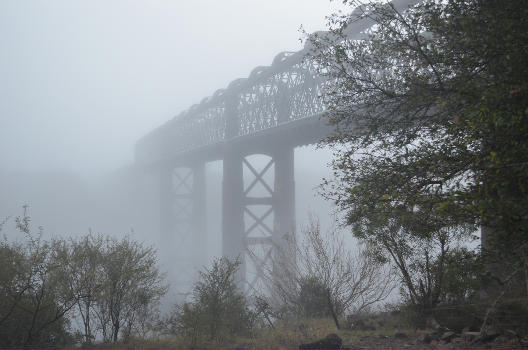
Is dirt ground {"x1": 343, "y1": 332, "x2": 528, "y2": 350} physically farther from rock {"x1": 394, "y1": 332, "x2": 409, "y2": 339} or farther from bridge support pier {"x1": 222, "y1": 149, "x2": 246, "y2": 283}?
bridge support pier {"x1": 222, "y1": 149, "x2": 246, "y2": 283}

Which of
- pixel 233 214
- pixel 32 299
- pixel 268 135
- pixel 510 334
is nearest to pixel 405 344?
pixel 510 334

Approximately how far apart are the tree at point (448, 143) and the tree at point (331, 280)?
1736mm

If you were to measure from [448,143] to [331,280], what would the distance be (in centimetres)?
645

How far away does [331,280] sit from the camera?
1237 centimetres

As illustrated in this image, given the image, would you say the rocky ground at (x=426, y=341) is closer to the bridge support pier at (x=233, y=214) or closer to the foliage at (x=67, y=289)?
the foliage at (x=67, y=289)

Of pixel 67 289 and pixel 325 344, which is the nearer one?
pixel 325 344

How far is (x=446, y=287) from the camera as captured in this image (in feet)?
31.3

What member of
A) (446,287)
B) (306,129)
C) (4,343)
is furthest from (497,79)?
(306,129)

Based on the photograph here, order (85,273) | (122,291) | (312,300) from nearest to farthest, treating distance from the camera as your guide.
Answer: (85,273) → (122,291) → (312,300)

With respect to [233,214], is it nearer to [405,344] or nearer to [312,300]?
[312,300]

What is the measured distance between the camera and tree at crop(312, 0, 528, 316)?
5.56 m

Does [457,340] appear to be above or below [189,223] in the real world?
below

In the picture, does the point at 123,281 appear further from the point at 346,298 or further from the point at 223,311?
the point at 346,298

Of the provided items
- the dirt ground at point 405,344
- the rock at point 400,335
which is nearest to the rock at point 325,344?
the dirt ground at point 405,344
